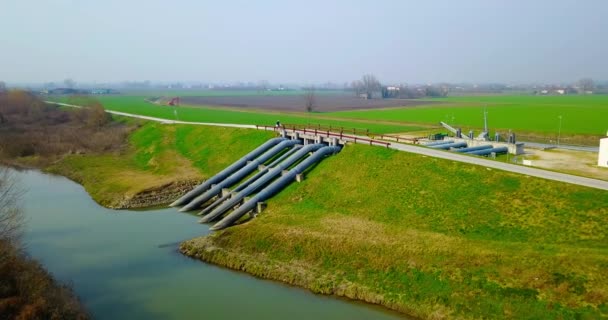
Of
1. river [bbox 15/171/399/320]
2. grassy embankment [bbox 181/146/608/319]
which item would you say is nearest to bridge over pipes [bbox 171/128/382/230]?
grassy embankment [bbox 181/146/608/319]

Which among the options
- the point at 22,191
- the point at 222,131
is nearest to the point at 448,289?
the point at 22,191

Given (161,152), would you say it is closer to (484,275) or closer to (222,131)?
(222,131)

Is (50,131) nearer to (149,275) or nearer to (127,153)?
(127,153)

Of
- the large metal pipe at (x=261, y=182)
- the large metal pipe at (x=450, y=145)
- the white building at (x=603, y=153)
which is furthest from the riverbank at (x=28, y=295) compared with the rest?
the white building at (x=603, y=153)

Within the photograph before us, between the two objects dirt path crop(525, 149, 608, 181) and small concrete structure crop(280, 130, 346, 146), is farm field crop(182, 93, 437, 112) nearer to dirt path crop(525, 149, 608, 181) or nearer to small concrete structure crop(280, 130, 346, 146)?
small concrete structure crop(280, 130, 346, 146)

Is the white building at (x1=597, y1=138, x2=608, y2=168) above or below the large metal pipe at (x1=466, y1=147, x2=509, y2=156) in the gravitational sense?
above

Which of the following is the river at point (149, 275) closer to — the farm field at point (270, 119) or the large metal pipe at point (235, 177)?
the large metal pipe at point (235, 177)
